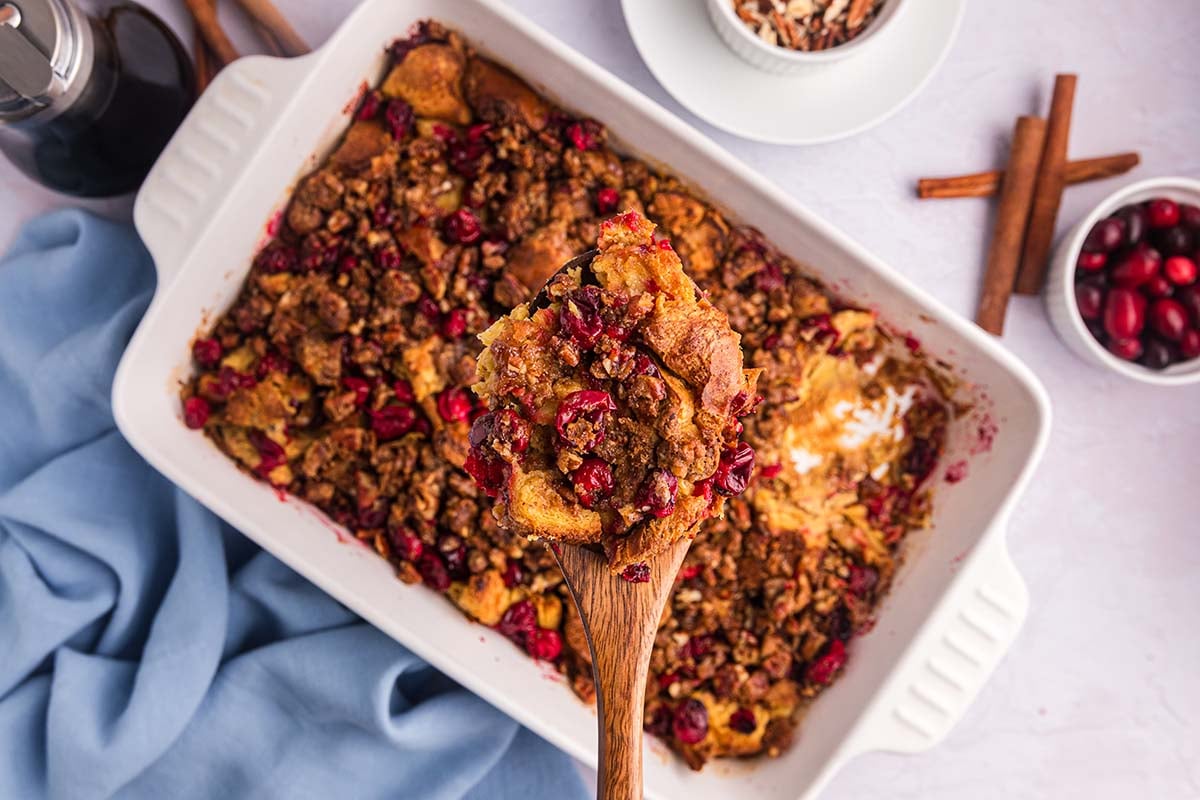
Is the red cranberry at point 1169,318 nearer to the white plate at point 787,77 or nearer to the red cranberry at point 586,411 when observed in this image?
the white plate at point 787,77

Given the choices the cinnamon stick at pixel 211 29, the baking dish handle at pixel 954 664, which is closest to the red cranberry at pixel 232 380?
the cinnamon stick at pixel 211 29

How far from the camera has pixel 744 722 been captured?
281cm

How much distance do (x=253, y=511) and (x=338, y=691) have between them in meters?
0.58

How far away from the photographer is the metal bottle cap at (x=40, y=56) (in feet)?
7.63

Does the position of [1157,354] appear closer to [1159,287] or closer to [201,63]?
[1159,287]

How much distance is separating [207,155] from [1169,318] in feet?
9.11

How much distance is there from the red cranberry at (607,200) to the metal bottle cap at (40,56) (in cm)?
138

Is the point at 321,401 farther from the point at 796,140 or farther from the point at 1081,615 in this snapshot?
the point at 1081,615

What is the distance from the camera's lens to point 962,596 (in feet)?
8.66

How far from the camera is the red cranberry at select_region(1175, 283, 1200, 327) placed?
2.89m

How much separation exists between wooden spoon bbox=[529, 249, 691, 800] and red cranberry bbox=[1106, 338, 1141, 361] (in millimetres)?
1730

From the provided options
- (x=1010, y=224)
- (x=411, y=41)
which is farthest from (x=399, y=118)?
(x=1010, y=224)

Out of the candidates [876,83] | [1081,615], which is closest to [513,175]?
[876,83]

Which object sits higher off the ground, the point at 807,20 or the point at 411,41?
the point at 807,20
